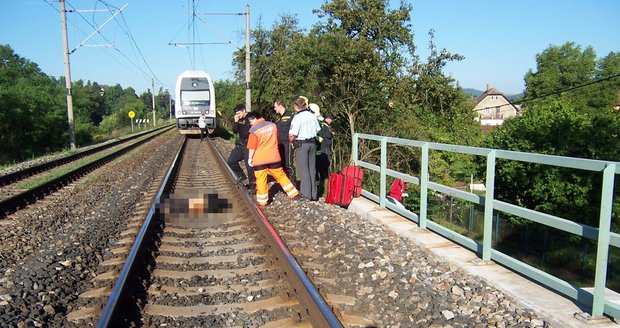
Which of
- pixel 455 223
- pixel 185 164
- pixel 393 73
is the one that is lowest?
pixel 455 223

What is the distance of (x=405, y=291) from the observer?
14.4ft

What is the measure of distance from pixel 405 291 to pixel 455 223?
46.4 feet

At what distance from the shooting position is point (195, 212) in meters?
7.12

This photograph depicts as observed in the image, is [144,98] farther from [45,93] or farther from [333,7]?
[333,7]

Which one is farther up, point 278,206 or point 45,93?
point 45,93

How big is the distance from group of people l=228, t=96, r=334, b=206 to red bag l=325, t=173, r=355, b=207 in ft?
1.46

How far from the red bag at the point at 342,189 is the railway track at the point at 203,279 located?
1.75m

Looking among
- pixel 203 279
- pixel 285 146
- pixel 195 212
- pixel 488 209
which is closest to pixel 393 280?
pixel 488 209

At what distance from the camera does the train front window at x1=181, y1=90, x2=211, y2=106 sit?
1187 inches

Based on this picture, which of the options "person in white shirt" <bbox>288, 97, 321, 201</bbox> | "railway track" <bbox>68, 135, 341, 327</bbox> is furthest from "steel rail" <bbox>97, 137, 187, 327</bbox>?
"person in white shirt" <bbox>288, 97, 321, 201</bbox>

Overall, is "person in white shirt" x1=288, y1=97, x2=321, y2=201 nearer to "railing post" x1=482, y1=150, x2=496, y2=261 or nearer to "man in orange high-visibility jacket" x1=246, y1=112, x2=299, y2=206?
"man in orange high-visibility jacket" x1=246, y1=112, x2=299, y2=206

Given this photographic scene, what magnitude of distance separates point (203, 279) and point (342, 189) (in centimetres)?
402

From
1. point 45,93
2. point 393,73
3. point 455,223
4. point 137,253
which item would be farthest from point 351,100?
point 45,93

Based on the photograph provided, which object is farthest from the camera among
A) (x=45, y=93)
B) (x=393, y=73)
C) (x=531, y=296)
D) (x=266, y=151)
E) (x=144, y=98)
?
(x=144, y=98)
